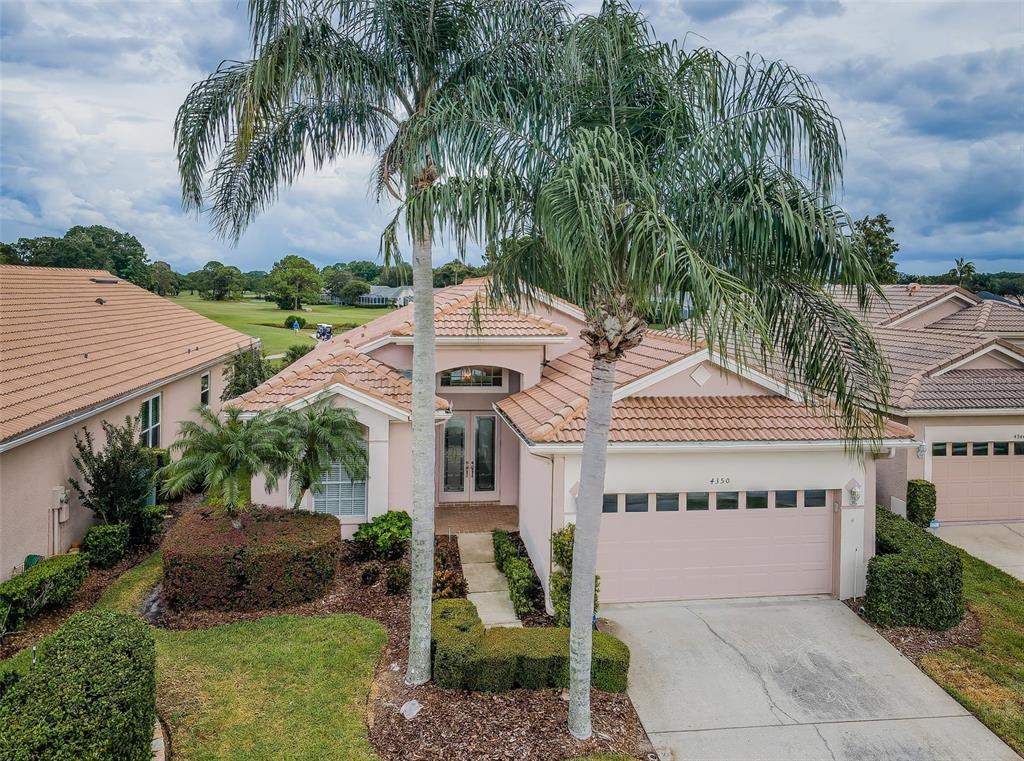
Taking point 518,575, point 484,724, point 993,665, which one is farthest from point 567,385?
point 993,665

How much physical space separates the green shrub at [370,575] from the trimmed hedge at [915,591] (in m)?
7.94

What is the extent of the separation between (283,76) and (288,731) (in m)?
7.25

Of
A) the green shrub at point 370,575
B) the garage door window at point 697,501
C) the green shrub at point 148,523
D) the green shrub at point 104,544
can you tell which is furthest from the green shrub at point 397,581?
the green shrub at point 148,523

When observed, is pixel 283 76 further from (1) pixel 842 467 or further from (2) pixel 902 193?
(2) pixel 902 193

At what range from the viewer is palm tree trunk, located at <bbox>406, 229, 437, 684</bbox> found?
7.67 metres

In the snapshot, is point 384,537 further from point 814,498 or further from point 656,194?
point 656,194

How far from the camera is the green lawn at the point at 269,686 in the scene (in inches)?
271

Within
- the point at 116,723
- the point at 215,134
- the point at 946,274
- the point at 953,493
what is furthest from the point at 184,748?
the point at 946,274

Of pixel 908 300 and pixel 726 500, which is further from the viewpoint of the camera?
pixel 908 300

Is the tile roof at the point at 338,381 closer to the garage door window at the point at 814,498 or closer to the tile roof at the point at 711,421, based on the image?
the tile roof at the point at 711,421

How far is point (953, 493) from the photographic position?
15055 mm

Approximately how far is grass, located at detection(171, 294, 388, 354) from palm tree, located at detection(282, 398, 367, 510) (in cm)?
3474

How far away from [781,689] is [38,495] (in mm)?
11621

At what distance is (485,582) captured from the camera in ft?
37.6
